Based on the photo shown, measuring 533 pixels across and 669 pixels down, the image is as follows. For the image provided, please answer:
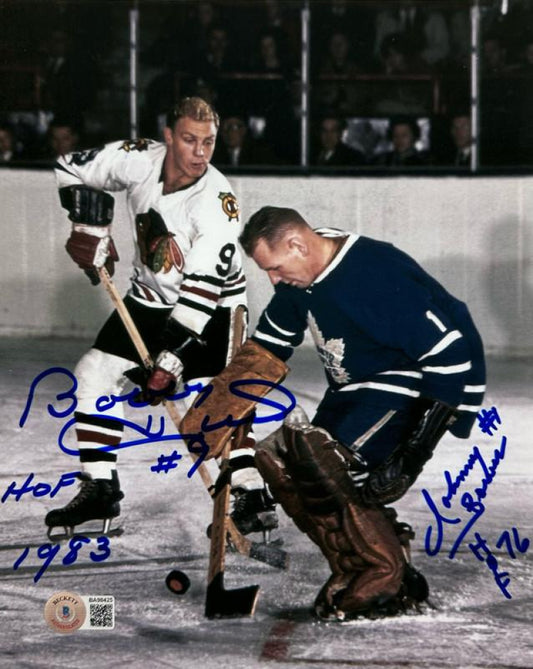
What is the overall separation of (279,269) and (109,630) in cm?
106

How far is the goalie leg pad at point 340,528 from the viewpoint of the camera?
390 cm

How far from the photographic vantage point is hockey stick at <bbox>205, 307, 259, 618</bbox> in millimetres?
3938

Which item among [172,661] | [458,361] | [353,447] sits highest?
[458,361]

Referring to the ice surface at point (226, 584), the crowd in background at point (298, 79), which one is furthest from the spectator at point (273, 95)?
the ice surface at point (226, 584)

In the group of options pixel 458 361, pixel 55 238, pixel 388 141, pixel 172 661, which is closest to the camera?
pixel 172 661

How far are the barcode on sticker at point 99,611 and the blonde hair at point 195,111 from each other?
4.58 ft

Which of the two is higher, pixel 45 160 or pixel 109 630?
pixel 45 160

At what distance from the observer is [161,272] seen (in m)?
4.48

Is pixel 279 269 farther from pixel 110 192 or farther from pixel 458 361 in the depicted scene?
pixel 110 192

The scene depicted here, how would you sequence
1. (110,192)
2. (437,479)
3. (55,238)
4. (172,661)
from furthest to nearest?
1. (55,238)
2. (437,479)
3. (110,192)
4. (172,661)

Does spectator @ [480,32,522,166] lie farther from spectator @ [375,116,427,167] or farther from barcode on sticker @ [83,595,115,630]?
barcode on sticker @ [83,595,115,630]

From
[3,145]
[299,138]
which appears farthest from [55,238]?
[299,138]

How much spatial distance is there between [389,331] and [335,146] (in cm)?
446

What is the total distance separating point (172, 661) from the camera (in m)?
3.60
